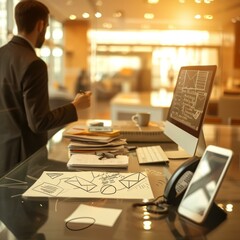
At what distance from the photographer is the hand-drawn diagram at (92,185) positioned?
4.22ft

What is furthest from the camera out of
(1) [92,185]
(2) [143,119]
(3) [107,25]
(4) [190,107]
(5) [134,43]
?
(5) [134,43]

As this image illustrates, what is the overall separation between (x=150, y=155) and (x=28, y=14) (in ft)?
3.21

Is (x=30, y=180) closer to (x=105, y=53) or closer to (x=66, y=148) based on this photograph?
(x=66, y=148)

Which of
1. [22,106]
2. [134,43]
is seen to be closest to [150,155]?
[22,106]

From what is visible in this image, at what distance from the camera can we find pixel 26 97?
A: 6.47 ft

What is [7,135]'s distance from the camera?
6.91ft

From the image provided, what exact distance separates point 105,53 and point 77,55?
3.96ft

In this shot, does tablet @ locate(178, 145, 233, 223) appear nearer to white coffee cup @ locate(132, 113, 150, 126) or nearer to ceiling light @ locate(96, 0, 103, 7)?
white coffee cup @ locate(132, 113, 150, 126)

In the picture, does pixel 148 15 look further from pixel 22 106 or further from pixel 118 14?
pixel 22 106

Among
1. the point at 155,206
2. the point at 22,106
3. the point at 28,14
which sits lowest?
the point at 155,206

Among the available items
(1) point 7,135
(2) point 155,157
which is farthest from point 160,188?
(1) point 7,135

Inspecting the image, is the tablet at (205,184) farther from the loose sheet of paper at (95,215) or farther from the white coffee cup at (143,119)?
the white coffee cup at (143,119)

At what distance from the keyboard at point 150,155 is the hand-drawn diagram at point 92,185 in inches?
9.3

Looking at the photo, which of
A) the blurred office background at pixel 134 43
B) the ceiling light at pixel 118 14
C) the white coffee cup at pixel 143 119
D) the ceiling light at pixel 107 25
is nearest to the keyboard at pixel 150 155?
the white coffee cup at pixel 143 119
